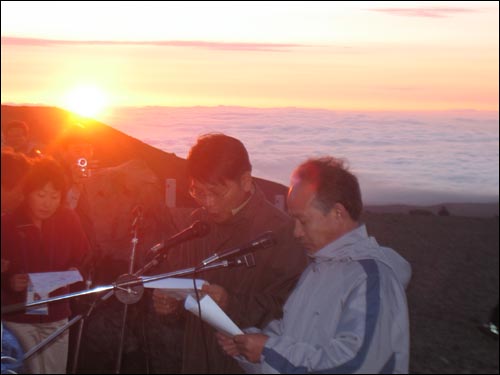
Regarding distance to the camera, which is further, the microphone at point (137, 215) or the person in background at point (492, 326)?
the person in background at point (492, 326)

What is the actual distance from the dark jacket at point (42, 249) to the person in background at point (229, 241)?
599mm

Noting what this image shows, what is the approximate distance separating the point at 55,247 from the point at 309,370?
1.70 meters

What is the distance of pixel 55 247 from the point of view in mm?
3908

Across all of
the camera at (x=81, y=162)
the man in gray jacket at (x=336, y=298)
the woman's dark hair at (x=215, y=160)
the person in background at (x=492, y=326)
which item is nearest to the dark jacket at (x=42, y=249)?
the woman's dark hair at (x=215, y=160)

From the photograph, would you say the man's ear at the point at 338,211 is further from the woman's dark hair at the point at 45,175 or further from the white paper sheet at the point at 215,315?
the woman's dark hair at the point at 45,175

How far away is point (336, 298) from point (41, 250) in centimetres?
166

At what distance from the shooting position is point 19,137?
13.3 feet

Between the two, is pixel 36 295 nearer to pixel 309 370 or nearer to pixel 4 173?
pixel 4 173

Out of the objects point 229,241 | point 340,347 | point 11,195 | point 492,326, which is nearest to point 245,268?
point 229,241

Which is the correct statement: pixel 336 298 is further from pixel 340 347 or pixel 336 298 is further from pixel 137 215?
pixel 137 215

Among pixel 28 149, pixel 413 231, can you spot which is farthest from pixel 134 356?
pixel 413 231

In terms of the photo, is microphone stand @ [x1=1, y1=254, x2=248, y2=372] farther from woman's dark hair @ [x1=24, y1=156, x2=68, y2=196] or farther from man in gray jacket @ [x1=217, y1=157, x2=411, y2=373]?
woman's dark hair @ [x1=24, y1=156, x2=68, y2=196]

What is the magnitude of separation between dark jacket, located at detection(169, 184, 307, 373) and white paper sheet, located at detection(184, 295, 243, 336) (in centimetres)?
36

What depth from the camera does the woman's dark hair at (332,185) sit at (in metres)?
2.86
